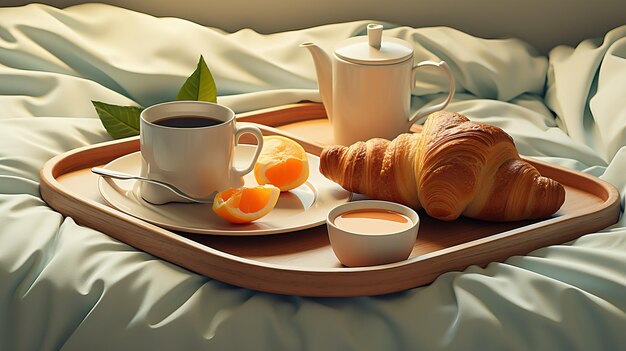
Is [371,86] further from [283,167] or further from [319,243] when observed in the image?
[319,243]

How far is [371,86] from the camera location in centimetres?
116

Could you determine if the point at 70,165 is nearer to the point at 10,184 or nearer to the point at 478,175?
the point at 10,184

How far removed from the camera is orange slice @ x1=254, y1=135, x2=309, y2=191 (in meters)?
1.02

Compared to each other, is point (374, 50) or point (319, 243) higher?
point (374, 50)

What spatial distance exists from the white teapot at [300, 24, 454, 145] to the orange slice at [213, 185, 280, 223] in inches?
10.8

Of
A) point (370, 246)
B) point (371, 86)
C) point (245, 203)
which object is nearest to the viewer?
point (370, 246)

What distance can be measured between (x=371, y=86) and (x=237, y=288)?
16.6 inches

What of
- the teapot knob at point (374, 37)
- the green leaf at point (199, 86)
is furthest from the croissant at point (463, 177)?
the green leaf at point (199, 86)

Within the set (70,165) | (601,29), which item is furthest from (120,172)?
(601,29)

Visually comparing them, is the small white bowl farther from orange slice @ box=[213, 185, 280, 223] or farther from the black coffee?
the black coffee

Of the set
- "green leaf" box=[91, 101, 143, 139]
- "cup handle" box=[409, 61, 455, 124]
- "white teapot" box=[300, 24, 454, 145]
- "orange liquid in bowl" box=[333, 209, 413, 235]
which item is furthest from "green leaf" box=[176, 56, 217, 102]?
"orange liquid in bowl" box=[333, 209, 413, 235]

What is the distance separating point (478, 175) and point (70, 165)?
1.70 ft

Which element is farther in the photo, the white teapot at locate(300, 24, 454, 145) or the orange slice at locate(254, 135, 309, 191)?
the white teapot at locate(300, 24, 454, 145)

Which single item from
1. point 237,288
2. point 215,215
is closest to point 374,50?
point 215,215
